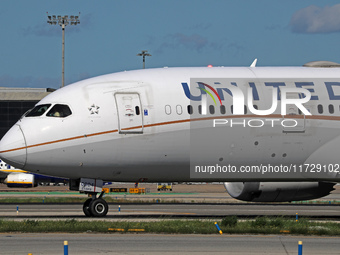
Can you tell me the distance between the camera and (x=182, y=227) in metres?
23.1

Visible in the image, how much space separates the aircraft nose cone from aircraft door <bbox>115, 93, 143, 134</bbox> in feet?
12.0

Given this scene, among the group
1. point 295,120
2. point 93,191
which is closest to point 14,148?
point 93,191

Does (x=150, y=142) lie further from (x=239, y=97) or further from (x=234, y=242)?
(x=234, y=242)

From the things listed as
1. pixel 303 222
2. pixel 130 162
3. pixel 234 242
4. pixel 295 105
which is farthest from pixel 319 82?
pixel 234 242

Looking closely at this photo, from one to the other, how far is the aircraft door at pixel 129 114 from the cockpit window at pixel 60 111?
191 cm

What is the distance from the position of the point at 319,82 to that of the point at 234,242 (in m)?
10.5

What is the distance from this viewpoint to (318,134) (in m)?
27.4

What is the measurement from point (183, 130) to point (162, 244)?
321 inches

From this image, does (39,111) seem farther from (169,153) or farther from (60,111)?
(169,153)

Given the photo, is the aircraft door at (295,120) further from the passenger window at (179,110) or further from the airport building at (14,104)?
the airport building at (14,104)

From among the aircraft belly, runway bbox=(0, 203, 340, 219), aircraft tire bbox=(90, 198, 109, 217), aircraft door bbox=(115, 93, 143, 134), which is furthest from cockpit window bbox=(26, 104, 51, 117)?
runway bbox=(0, 203, 340, 219)

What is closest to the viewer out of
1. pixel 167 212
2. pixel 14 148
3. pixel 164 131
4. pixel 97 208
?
pixel 14 148

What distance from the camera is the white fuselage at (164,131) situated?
26.2 meters

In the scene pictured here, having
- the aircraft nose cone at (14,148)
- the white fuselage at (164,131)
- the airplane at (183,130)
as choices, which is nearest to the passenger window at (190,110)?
the airplane at (183,130)
